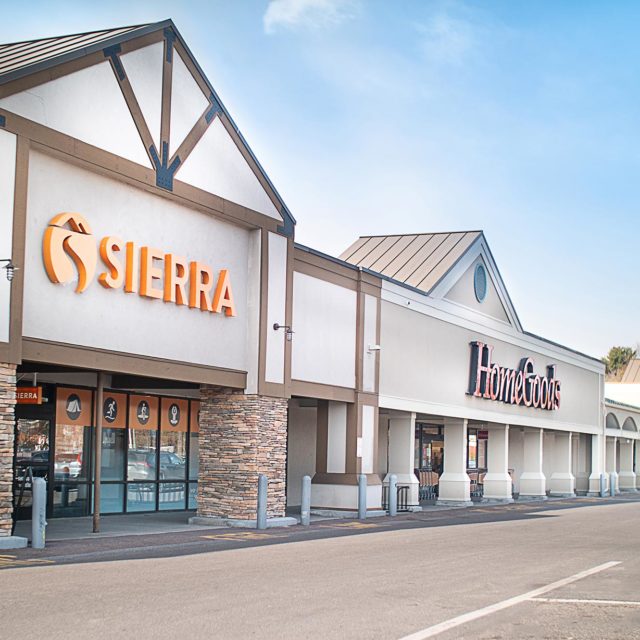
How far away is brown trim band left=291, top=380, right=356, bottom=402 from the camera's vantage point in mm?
25237

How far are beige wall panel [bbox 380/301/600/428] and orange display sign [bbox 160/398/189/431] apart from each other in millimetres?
5618

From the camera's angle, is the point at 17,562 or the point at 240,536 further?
the point at 240,536

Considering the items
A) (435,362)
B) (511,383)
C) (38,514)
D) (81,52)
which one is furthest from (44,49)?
(511,383)

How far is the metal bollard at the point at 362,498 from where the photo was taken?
85.6ft

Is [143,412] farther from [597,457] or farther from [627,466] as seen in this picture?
[627,466]

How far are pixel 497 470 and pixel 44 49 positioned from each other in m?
24.8

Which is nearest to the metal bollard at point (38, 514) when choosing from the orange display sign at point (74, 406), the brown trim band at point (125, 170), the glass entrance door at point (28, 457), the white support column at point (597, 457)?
the brown trim band at point (125, 170)

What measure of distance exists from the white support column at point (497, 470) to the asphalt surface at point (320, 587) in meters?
17.6

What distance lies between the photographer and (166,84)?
20.9 meters

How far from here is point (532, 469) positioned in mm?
43156

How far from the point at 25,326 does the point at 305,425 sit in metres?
15.3

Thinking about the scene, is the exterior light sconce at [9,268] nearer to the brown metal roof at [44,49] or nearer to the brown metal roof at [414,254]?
the brown metal roof at [44,49]

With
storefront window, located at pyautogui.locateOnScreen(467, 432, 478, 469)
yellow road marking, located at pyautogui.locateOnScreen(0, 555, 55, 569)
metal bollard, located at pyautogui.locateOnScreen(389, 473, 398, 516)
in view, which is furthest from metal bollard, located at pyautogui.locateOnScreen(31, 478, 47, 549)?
storefront window, located at pyautogui.locateOnScreen(467, 432, 478, 469)

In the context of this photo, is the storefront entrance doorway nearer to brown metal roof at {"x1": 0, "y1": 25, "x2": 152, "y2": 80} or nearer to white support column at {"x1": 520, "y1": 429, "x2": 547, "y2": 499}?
brown metal roof at {"x1": 0, "y1": 25, "x2": 152, "y2": 80}
